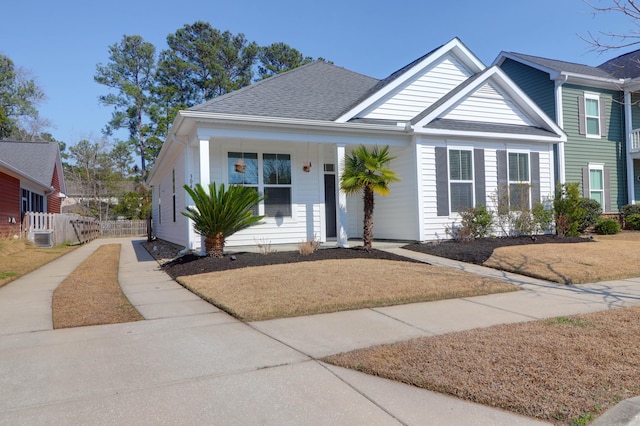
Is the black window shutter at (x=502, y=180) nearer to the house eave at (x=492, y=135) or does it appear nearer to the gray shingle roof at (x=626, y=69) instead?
the house eave at (x=492, y=135)

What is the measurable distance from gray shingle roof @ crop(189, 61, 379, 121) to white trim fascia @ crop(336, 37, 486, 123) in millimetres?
364

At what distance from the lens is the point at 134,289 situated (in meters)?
7.48

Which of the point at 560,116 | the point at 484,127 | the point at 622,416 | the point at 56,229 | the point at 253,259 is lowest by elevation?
the point at 622,416

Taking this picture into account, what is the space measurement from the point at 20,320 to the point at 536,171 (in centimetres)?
1319

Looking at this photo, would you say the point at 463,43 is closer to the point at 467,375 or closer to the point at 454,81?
the point at 454,81

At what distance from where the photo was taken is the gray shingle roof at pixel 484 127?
12.0m

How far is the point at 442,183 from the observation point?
39.0 ft

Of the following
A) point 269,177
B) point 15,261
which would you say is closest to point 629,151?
point 269,177

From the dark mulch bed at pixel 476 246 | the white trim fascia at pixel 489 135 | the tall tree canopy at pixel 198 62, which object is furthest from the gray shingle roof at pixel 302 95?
the tall tree canopy at pixel 198 62

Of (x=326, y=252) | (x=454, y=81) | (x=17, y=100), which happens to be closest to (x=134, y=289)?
(x=326, y=252)

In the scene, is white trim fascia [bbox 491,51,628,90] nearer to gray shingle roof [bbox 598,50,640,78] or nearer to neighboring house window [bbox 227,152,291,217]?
gray shingle roof [bbox 598,50,640,78]

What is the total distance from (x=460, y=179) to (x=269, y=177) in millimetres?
5394

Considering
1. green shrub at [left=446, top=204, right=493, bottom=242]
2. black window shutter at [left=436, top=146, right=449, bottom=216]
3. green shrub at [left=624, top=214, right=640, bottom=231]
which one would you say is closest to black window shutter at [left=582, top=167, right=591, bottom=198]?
green shrub at [left=624, top=214, right=640, bottom=231]

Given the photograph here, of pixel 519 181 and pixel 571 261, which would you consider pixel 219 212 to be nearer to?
pixel 571 261
